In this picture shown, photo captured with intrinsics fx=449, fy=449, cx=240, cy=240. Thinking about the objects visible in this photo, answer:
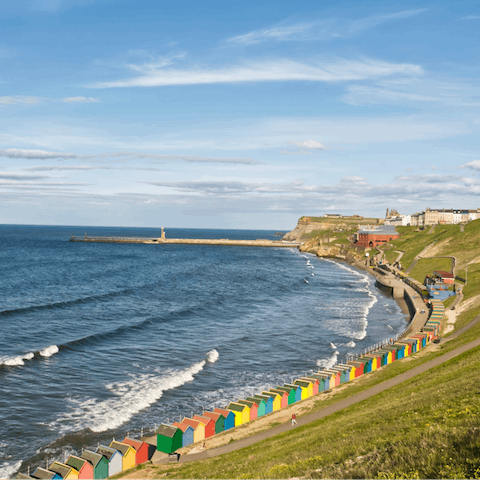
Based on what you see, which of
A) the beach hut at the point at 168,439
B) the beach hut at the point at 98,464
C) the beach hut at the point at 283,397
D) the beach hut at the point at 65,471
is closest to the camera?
the beach hut at the point at 65,471

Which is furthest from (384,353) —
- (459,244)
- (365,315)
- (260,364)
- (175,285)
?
(459,244)

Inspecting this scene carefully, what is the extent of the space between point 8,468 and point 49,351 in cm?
2301

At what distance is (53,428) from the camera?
3256cm

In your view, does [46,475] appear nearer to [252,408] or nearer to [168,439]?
[168,439]

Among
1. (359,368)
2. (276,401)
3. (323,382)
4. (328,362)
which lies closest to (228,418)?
(276,401)

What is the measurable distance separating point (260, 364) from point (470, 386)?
1038 inches

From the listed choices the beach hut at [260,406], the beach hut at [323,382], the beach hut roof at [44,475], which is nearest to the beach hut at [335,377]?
the beach hut at [323,382]

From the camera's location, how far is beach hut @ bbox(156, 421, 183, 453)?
2867 cm

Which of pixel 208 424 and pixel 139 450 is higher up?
pixel 208 424

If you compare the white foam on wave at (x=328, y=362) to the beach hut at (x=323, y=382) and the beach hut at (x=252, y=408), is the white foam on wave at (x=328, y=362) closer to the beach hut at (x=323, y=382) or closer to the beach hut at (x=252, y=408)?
the beach hut at (x=323, y=382)

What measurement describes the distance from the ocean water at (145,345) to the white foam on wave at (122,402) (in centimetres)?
9

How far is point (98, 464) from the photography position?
25734mm

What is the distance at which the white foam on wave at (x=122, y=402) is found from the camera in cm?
3366

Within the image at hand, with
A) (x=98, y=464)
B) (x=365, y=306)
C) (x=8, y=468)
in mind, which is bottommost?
(x=8, y=468)
